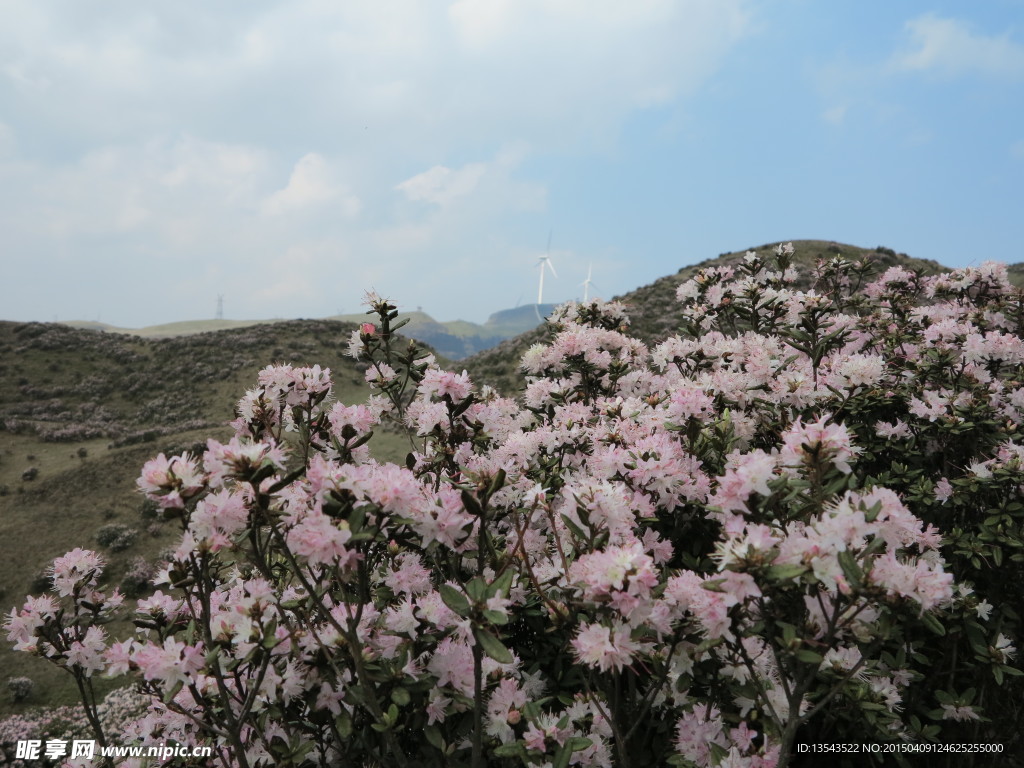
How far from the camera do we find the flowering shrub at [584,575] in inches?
75.0

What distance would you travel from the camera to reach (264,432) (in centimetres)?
321

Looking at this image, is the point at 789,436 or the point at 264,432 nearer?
the point at 789,436

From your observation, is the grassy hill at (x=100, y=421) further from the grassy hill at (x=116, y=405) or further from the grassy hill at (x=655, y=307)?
the grassy hill at (x=655, y=307)

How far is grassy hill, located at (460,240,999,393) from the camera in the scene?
767 inches

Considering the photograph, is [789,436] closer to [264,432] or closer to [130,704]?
[264,432]

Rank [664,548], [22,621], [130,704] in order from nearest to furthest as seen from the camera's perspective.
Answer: [664,548] → [22,621] → [130,704]

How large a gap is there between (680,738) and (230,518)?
210 centimetres

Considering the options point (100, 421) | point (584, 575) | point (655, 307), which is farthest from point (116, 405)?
point (584, 575)

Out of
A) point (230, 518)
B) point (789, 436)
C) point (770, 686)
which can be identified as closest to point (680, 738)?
point (770, 686)

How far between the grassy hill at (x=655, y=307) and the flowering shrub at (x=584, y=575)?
1267 centimetres

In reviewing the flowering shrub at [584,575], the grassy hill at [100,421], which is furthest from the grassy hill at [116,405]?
the flowering shrub at [584,575]

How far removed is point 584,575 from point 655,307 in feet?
69.9

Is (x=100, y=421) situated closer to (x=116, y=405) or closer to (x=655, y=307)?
(x=116, y=405)

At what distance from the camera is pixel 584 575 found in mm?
1888
